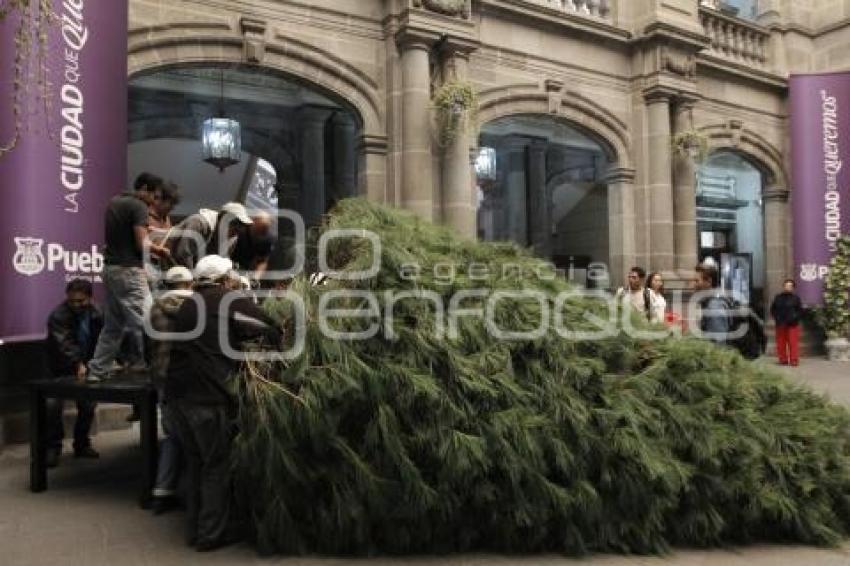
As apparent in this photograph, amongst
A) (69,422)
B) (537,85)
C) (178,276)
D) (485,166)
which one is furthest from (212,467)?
(485,166)

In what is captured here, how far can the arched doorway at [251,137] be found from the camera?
11.3m

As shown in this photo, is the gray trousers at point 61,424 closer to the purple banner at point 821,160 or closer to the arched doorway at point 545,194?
the arched doorway at point 545,194

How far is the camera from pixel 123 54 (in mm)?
6152

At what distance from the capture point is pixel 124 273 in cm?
475

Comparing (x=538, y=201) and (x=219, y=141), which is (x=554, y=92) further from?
(x=538, y=201)

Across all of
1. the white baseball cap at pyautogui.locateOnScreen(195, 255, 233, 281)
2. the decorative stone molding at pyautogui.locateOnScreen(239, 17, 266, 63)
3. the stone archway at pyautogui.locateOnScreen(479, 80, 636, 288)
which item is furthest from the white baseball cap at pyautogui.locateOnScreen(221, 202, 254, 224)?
the stone archway at pyautogui.locateOnScreen(479, 80, 636, 288)

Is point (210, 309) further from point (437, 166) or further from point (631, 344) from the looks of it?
point (437, 166)

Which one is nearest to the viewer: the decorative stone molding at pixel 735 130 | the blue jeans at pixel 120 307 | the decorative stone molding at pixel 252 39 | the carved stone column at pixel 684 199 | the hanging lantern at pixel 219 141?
the blue jeans at pixel 120 307

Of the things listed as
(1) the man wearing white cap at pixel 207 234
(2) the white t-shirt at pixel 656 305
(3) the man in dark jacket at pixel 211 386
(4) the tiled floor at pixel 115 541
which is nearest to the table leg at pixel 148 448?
(4) the tiled floor at pixel 115 541

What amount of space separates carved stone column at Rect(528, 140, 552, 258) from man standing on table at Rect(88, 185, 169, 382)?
448 inches

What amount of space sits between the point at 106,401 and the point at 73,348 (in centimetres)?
110

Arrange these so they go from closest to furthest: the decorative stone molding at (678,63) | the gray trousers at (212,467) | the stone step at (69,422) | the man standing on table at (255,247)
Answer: the gray trousers at (212,467)
the man standing on table at (255,247)
the stone step at (69,422)
the decorative stone molding at (678,63)

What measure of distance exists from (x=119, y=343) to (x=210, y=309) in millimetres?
1607

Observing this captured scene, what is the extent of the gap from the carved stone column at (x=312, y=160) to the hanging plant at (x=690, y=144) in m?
5.75
